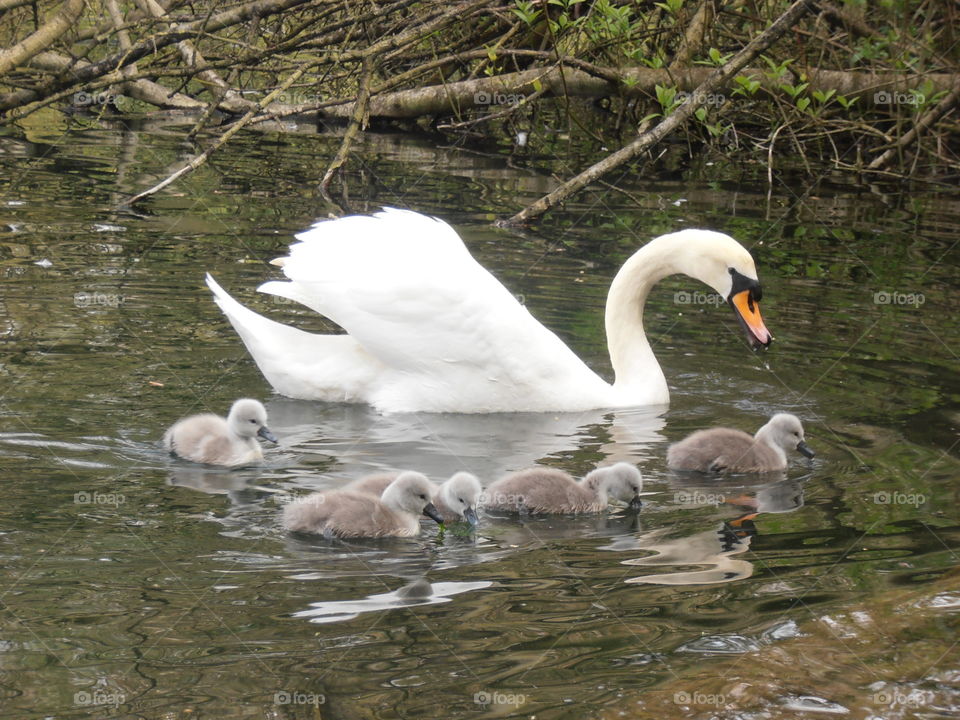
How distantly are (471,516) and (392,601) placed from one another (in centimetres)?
90

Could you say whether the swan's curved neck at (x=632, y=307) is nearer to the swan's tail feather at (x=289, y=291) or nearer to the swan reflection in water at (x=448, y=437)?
the swan reflection in water at (x=448, y=437)

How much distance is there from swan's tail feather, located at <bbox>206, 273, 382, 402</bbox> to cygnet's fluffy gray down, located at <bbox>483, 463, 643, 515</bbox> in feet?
5.36

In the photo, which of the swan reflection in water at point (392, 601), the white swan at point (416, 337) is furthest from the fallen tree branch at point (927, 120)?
the swan reflection in water at point (392, 601)

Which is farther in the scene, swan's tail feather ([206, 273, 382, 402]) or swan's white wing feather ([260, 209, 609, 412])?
swan's tail feather ([206, 273, 382, 402])

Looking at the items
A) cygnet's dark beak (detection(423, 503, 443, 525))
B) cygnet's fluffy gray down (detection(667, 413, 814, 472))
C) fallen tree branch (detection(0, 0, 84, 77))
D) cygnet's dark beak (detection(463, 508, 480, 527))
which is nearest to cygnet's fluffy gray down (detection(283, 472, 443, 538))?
cygnet's dark beak (detection(423, 503, 443, 525))

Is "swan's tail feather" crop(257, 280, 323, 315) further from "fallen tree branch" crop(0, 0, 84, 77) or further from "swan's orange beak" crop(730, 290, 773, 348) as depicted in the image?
"fallen tree branch" crop(0, 0, 84, 77)

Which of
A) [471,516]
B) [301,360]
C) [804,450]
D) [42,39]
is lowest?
[471,516]

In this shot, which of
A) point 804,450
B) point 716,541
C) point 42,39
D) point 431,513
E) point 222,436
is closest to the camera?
point 716,541

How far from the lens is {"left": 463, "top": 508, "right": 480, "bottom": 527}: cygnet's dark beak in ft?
17.3

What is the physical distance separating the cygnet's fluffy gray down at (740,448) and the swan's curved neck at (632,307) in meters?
1.11

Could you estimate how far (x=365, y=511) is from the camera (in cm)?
518

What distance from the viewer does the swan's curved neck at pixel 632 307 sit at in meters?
7.34

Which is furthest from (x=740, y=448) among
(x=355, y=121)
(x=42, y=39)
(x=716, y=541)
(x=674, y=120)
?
(x=42, y=39)

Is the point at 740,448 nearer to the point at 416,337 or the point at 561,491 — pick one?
the point at 561,491
